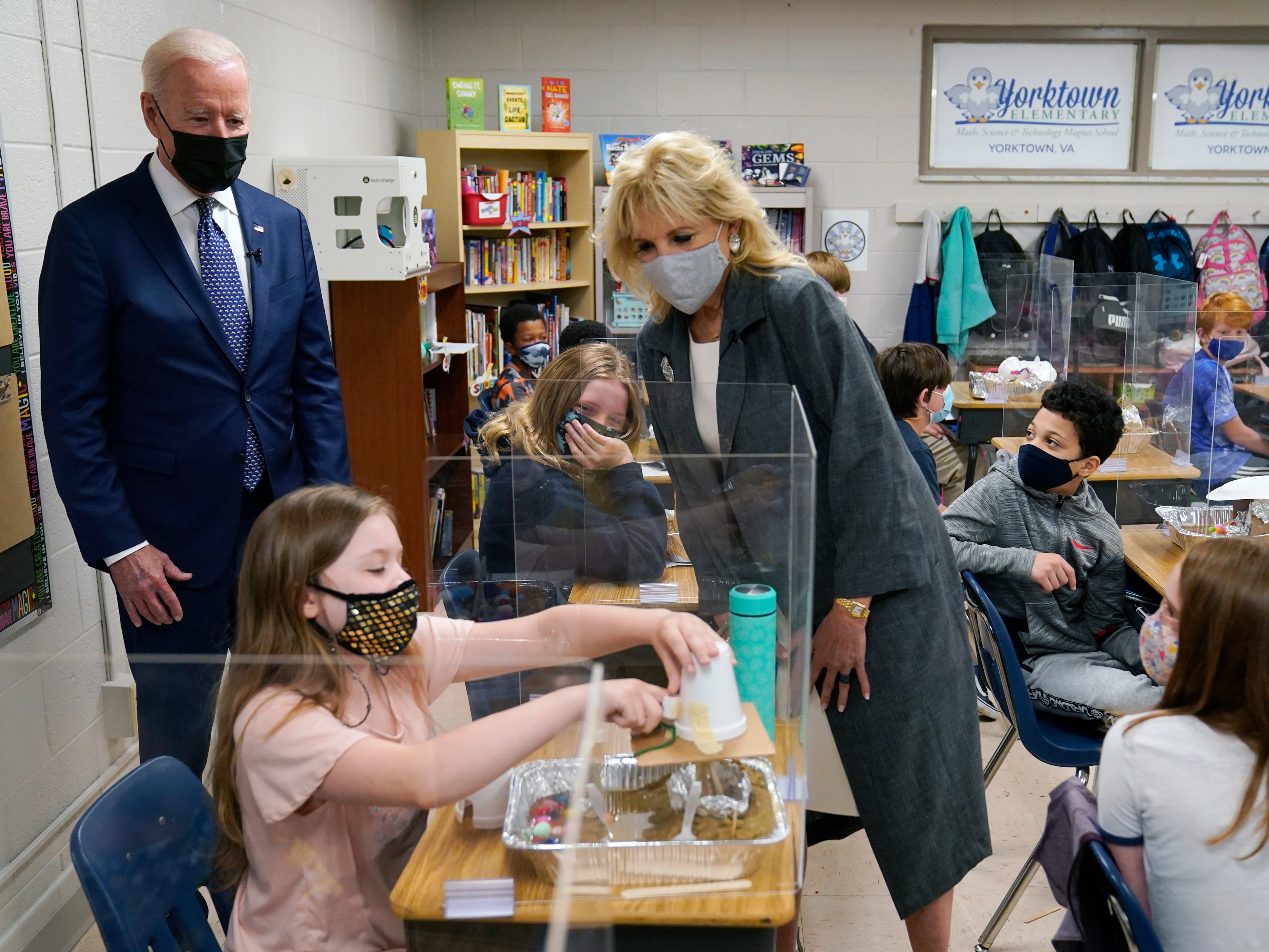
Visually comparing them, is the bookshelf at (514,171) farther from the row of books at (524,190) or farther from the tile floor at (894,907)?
the tile floor at (894,907)

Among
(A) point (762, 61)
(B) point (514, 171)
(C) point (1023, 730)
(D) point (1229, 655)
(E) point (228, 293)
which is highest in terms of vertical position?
(A) point (762, 61)

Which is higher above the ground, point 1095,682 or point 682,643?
point 682,643

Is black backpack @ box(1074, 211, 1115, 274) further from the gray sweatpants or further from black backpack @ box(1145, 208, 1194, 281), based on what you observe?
the gray sweatpants

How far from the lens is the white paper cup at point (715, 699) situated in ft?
2.92

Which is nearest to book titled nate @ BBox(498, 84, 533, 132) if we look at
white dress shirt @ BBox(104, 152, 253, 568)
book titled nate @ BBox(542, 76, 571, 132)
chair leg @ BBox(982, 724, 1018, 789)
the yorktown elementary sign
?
book titled nate @ BBox(542, 76, 571, 132)

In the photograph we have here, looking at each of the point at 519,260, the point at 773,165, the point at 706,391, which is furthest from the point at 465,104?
the point at 706,391

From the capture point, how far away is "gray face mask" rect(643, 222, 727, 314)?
5.07 ft

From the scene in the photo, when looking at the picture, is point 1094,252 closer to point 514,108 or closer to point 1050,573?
point 514,108

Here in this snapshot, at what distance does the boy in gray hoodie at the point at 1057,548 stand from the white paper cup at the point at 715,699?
1.63 m

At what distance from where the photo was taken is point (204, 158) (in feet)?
5.83

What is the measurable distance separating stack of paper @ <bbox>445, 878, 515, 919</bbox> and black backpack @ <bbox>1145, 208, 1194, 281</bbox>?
20.7ft

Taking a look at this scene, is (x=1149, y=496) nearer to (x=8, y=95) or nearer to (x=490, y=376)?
(x=490, y=376)

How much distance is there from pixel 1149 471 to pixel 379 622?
3.42 meters

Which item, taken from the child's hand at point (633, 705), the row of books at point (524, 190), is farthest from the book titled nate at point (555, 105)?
the child's hand at point (633, 705)
